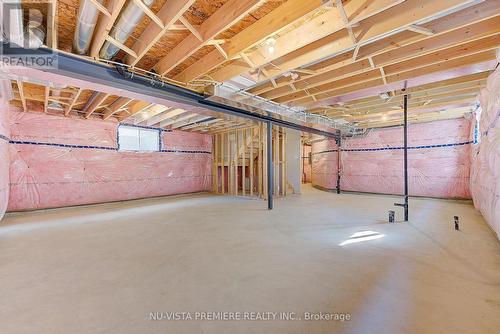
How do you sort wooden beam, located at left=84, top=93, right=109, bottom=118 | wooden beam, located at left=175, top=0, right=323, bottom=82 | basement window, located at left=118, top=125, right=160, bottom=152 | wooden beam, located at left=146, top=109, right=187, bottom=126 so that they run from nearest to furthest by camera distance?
wooden beam, located at left=175, top=0, right=323, bottom=82 → wooden beam, located at left=84, top=93, right=109, bottom=118 → wooden beam, located at left=146, top=109, right=187, bottom=126 → basement window, located at left=118, top=125, right=160, bottom=152

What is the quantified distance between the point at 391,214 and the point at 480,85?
105 inches

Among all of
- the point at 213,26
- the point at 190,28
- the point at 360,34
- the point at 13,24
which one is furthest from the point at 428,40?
the point at 13,24

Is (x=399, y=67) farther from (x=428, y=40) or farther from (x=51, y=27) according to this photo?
Answer: (x=51, y=27)

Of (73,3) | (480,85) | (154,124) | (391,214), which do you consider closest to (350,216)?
(391,214)

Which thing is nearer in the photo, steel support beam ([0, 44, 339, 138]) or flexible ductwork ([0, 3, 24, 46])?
flexible ductwork ([0, 3, 24, 46])

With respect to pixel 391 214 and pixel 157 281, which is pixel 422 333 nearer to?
pixel 157 281

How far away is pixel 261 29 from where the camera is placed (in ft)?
7.40

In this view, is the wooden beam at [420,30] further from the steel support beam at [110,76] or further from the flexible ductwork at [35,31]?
the flexible ductwork at [35,31]

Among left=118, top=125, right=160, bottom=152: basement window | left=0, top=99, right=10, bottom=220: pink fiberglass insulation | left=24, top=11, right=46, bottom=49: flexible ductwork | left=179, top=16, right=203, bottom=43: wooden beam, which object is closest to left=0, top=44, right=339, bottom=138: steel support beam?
left=24, top=11, right=46, bottom=49: flexible ductwork

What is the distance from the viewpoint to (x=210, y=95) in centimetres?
352

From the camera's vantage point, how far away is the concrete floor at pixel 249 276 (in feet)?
4.72

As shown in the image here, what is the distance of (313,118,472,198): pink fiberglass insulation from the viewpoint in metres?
5.95

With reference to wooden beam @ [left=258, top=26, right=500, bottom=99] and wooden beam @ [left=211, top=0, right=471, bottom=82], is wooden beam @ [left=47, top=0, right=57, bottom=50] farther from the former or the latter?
wooden beam @ [left=258, top=26, right=500, bottom=99]

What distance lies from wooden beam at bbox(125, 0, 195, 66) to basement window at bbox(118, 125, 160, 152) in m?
4.23
